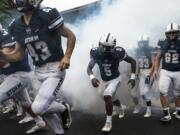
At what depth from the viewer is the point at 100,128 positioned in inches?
338

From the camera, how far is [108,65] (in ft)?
29.3

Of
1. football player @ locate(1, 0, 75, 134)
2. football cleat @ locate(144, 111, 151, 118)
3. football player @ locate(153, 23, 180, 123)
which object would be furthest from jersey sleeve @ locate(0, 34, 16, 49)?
football cleat @ locate(144, 111, 151, 118)

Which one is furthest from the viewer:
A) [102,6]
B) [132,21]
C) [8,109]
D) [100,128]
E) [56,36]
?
[102,6]

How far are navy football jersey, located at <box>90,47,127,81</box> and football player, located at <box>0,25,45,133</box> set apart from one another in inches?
60.5

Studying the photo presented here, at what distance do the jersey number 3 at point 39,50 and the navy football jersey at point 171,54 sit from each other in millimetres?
3395

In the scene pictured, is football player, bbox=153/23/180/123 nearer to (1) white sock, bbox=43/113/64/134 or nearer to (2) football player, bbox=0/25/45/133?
(2) football player, bbox=0/25/45/133

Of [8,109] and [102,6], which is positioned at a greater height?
[102,6]

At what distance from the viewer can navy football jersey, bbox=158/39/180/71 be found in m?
9.02

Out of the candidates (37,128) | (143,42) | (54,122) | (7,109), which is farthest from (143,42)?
(54,122)

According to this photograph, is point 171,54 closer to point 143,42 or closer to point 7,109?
point 143,42

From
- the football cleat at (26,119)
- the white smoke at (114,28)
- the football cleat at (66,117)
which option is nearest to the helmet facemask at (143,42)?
the white smoke at (114,28)

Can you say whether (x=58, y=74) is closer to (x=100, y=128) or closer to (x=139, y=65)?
(x=100, y=128)

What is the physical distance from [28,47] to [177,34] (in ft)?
12.1

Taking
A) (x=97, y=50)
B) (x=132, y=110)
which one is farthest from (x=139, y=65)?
(x=97, y=50)
